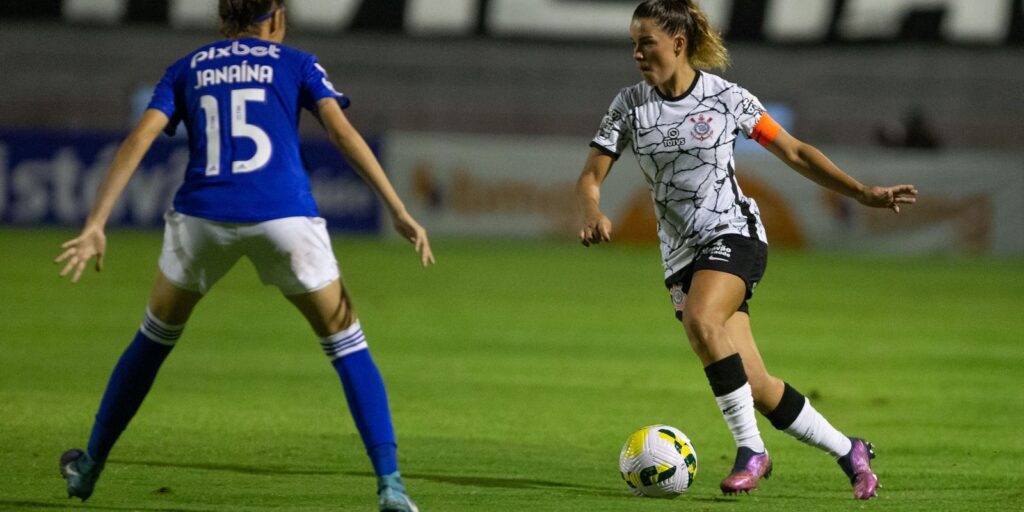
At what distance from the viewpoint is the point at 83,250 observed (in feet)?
18.9

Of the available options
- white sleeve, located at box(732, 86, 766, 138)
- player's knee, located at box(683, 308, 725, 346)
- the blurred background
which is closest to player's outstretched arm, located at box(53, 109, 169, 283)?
player's knee, located at box(683, 308, 725, 346)

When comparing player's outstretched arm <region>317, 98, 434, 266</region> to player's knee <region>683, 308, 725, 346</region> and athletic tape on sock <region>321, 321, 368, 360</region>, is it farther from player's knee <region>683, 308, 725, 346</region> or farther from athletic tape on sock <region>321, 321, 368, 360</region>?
player's knee <region>683, 308, 725, 346</region>

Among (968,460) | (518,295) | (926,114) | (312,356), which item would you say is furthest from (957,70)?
(968,460)

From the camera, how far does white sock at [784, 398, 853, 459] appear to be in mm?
7160

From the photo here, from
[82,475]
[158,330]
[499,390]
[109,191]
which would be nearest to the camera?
[109,191]

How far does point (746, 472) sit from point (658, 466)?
0.39 m

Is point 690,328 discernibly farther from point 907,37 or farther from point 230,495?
point 907,37

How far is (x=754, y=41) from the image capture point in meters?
32.6

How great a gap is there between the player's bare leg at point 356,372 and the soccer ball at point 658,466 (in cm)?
133

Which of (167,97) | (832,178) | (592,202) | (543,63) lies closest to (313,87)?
(167,97)

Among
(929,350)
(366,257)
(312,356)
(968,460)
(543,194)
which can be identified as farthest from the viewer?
(543,194)

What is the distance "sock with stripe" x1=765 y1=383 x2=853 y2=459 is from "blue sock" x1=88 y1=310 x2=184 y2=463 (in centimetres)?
279

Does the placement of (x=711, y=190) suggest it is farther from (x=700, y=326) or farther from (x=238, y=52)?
(x=238, y=52)

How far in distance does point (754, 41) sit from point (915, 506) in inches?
1044
